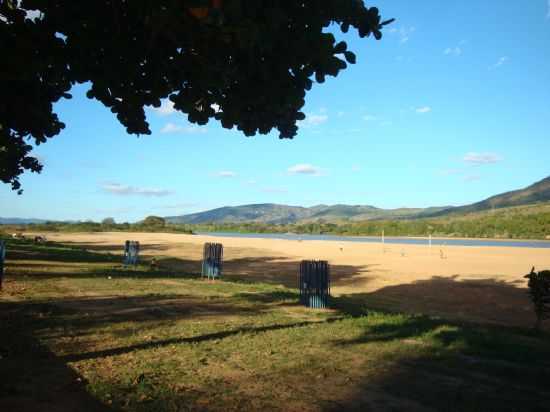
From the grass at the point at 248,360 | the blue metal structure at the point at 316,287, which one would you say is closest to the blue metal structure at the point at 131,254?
the grass at the point at 248,360

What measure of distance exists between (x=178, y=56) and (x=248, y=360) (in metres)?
4.10

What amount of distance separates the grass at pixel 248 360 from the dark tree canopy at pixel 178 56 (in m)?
2.96

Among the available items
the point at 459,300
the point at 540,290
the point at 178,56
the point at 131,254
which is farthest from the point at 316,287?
the point at 131,254

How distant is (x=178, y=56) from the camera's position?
4.59m

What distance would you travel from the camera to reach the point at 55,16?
410 cm

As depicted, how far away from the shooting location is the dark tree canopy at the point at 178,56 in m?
3.75

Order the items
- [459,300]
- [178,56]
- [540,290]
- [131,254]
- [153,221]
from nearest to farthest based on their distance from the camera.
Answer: [178,56] → [540,290] → [459,300] → [131,254] → [153,221]

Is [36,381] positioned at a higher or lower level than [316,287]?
lower

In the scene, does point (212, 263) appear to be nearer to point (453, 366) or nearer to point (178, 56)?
point (453, 366)

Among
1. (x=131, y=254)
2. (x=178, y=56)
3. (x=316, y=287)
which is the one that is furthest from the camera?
(x=131, y=254)

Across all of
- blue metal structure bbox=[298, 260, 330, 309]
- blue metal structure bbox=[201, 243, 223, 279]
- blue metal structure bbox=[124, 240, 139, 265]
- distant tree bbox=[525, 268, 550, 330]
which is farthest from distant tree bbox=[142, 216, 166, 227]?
distant tree bbox=[525, 268, 550, 330]

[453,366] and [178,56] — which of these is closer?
[178,56]

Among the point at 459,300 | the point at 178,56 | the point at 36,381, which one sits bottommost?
the point at 459,300

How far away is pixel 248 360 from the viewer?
6.10m
